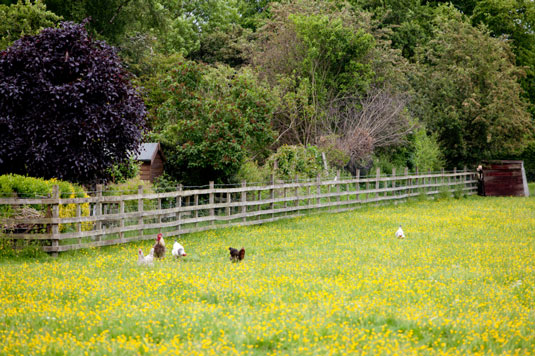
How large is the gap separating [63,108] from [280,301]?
1108cm

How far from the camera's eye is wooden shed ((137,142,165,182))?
2652 centimetres

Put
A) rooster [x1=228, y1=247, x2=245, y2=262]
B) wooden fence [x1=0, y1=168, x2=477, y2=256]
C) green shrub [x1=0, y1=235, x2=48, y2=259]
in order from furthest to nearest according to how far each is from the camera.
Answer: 1. wooden fence [x1=0, y1=168, x2=477, y2=256]
2. green shrub [x1=0, y1=235, x2=48, y2=259]
3. rooster [x1=228, y1=247, x2=245, y2=262]

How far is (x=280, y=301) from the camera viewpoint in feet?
30.0

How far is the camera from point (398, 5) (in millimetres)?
50875

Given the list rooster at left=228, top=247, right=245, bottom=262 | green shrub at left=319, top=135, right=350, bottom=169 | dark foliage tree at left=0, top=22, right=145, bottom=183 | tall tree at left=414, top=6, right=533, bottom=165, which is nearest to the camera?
rooster at left=228, top=247, right=245, bottom=262

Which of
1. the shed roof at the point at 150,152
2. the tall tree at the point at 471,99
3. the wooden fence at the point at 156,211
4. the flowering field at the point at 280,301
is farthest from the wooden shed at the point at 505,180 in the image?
the flowering field at the point at 280,301

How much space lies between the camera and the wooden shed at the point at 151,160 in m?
26.5

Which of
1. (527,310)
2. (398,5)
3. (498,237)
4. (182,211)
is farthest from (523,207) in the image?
(398,5)

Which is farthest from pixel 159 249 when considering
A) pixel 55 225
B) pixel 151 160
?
pixel 151 160

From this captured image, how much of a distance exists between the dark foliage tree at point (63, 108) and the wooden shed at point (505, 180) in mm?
27087

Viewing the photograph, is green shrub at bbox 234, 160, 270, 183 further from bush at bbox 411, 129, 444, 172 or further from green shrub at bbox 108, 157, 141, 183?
bush at bbox 411, 129, 444, 172

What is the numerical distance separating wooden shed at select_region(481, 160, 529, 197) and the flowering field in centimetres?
2400

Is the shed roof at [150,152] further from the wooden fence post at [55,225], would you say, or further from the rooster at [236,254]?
the rooster at [236,254]

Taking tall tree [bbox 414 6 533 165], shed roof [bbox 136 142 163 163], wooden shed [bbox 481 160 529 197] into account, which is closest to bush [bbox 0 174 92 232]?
shed roof [bbox 136 142 163 163]
